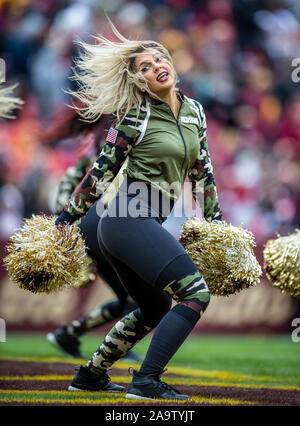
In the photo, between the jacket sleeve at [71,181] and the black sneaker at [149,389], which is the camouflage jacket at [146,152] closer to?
the black sneaker at [149,389]

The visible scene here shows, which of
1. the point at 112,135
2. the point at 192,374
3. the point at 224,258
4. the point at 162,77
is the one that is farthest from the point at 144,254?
the point at 192,374

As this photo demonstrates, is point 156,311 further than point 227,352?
No

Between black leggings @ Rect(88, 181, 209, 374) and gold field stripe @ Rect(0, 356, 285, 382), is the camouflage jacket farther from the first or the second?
gold field stripe @ Rect(0, 356, 285, 382)

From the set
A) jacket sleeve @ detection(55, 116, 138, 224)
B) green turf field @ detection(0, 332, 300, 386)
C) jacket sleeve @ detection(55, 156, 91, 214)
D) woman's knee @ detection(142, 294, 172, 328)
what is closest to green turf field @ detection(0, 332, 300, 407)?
green turf field @ detection(0, 332, 300, 386)

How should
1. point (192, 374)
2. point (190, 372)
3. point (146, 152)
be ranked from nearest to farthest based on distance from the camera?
1. point (146, 152)
2. point (192, 374)
3. point (190, 372)

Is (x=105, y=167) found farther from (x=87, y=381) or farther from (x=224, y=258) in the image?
(x=87, y=381)

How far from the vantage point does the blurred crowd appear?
1052cm

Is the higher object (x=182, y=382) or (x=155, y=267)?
(x=155, y=267)

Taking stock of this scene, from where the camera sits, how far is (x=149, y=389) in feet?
9.72

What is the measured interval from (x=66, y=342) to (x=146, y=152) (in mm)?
2484

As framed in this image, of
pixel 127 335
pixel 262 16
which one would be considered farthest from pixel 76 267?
pixel 262 16

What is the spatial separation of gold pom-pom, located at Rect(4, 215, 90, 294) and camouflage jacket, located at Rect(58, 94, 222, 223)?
4.7 inches

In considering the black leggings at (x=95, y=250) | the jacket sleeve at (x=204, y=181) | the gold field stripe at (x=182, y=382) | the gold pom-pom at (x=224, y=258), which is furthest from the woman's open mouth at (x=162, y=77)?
the gold field stripe at (x=182, y=382)

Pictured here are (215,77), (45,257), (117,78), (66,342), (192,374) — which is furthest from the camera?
(215,77)
